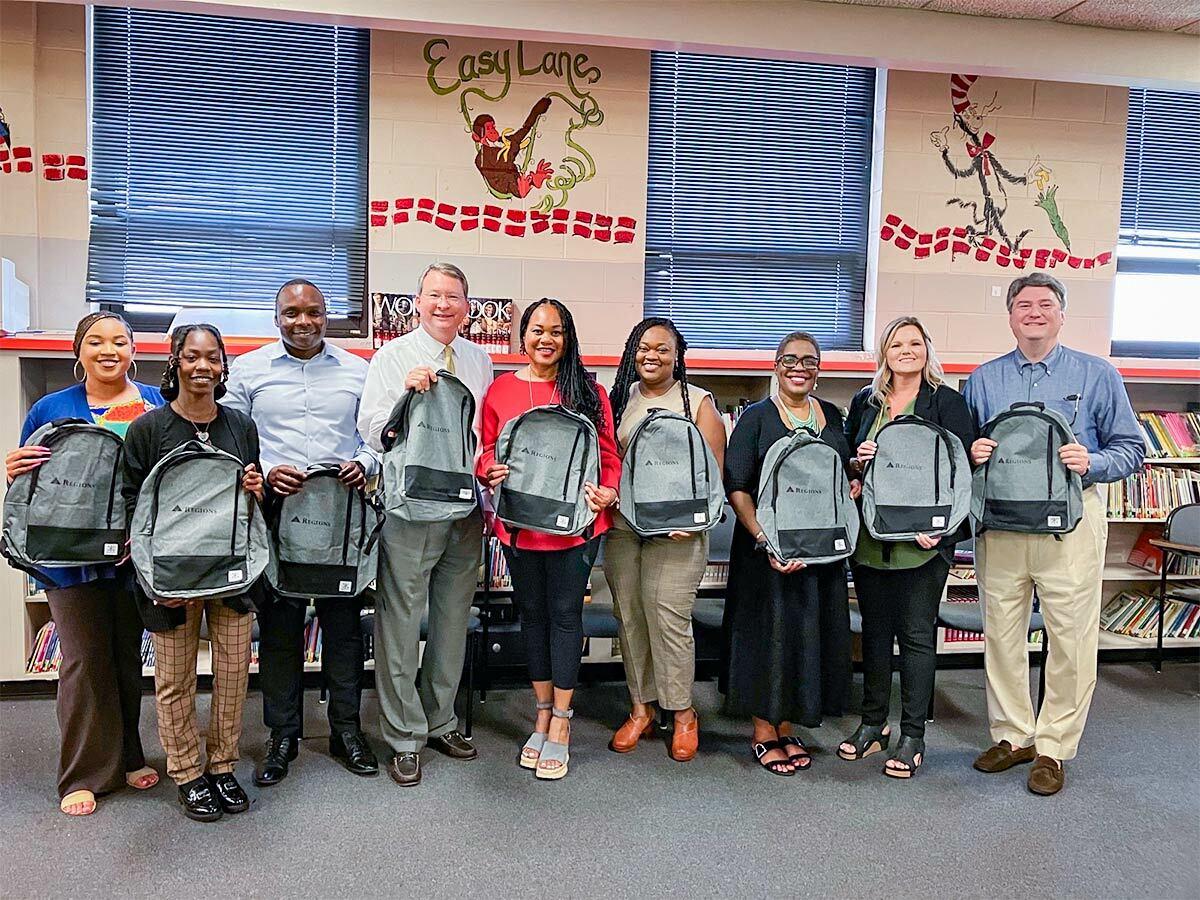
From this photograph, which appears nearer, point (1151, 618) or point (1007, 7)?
point (1007, 7)

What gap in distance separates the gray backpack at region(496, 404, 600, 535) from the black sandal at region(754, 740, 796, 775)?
42.3 inches

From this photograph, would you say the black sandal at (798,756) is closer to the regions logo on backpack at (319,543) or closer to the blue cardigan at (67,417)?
the regions logo on backpack at (319,543)

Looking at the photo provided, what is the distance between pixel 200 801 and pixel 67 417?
127 centimetres

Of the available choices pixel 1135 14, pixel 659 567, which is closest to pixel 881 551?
pixel 659 567

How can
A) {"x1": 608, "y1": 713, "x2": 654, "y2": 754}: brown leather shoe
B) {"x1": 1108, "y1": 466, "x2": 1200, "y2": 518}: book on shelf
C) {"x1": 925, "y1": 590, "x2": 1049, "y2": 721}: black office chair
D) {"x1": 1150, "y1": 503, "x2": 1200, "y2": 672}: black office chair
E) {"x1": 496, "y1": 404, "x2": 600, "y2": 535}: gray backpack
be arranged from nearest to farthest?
{"x1": 496, "y1": 404, "x2": 600, "y2": 535}: gray backpack, {"x1": 608, "y1": 713, "x2": 654, "y2": 754}: brown leather shoe, {"x1": 925, "y1": 590, "x2": 1049, "y2": 721}: black office chair, {"x1": 1150, "y1": 503, "x2": 1200, "y2": 672}: black office chair, {"x1": 1108, "y1": 466, "x2": 1200, "y2": 518}: book on shelf

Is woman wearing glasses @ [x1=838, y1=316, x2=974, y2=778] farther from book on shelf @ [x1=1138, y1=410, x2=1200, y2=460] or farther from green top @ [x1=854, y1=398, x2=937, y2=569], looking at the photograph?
book on shelf @ [x1=1138, y1=410, x2=1200, y2=460]

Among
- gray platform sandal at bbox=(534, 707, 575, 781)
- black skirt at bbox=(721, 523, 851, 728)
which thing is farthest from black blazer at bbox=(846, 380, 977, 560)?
gray platform sandal at bbox=(534, 707, 575, 781)

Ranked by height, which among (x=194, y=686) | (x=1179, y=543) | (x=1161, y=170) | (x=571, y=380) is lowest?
(x=194, y=686)

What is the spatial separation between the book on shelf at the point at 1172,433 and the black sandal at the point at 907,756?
8.08ft

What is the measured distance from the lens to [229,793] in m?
2.67

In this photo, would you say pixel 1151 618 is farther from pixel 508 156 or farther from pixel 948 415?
pixel 508 156

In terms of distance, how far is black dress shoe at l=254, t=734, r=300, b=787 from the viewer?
2846 mm

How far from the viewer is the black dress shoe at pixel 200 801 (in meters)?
2.59

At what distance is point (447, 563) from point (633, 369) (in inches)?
38.7
